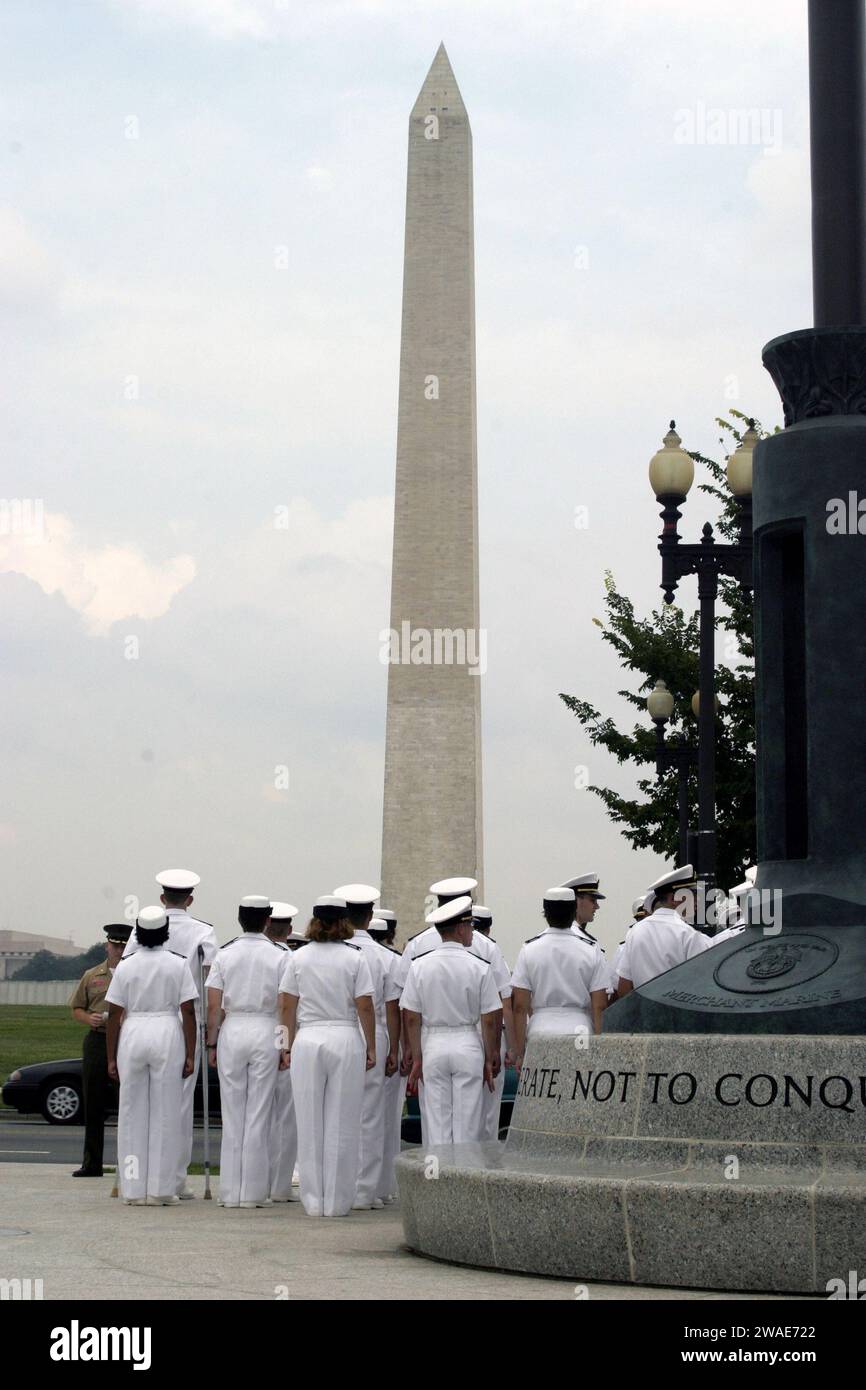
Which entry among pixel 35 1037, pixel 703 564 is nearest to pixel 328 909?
pixel 703 564

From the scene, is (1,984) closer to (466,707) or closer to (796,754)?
(466,707)

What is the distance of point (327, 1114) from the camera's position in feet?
35.9

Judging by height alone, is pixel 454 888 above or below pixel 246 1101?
above

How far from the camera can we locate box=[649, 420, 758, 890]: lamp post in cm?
1614

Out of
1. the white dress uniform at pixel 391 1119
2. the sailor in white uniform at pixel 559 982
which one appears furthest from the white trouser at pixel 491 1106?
the white dress uniform at pixel 391 1119

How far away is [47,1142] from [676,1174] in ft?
36.9

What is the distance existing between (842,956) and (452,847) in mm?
24695

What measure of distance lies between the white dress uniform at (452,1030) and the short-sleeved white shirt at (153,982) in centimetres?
164

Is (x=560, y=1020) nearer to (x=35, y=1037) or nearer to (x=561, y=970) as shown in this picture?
(x=561, y=970)

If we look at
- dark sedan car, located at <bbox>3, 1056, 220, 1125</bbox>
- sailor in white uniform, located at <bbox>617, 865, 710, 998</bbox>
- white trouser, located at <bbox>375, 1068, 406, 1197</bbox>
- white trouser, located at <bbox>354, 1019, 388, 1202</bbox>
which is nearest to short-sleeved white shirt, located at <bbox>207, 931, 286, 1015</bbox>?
white trouser, located at <bbox>354, 1019, 388, 1202</bbox>

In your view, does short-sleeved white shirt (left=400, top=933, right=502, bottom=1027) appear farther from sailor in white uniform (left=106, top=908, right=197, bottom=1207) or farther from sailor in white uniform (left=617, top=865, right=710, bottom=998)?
sailor in white uniform (left=106, top=908, right=197, bottom=1207)

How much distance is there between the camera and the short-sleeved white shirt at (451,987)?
1071 centimetres

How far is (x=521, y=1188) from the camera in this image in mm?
7809

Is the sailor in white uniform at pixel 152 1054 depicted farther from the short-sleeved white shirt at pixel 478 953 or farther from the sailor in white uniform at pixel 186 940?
the short-sleeved white shirt at pixel 478 953
